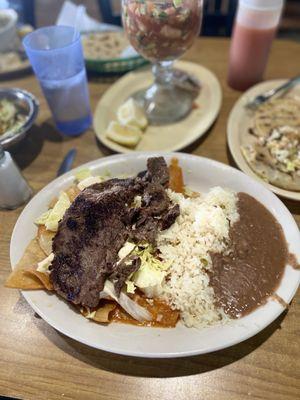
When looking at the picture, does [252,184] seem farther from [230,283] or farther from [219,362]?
[219,362]

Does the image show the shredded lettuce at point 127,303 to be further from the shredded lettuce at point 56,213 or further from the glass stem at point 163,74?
the glass stem at point 163,74

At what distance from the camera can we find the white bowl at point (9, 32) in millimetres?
2150

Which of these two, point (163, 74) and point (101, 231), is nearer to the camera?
point (101, 231)

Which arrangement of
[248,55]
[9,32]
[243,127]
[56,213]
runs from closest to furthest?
[56,213]
[243,127]
[248,55]
[9,32]

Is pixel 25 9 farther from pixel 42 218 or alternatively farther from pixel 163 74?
pixel 42 218

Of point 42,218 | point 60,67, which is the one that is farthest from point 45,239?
point 60,67

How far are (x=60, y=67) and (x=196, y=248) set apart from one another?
112cm

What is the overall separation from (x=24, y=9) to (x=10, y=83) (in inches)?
44.2

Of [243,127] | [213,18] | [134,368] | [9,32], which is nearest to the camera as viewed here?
[134,368]

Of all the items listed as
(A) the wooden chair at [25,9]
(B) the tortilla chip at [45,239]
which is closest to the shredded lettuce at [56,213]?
(B) the tortilla chip at [45,239]

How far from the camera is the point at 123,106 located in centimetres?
187

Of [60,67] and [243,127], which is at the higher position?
[60,67]

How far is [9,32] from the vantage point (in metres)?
2.17

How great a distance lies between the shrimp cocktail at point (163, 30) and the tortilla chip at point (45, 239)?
0.93 m
